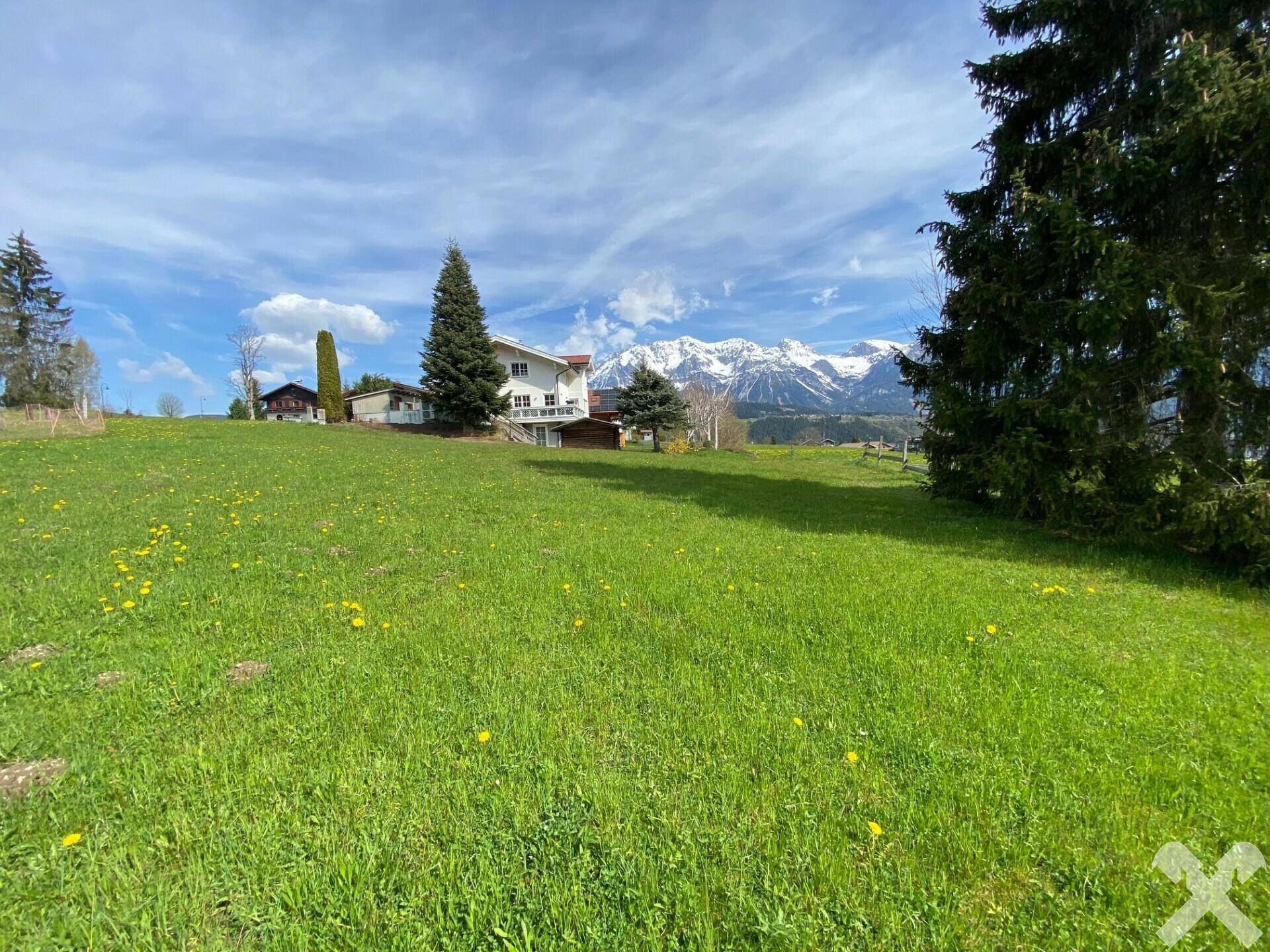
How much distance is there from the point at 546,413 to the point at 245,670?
39.4 metres

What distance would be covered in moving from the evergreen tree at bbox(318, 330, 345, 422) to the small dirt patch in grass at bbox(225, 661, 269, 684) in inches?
1634

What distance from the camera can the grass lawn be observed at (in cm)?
183

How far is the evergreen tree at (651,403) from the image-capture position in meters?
34.1

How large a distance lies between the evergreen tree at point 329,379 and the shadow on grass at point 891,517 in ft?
96.9

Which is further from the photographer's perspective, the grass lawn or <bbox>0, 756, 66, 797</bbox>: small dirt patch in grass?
<bbox>0, 756, 66, 797</bbox>: small dirt patch in grass

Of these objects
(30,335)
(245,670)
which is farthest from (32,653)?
(30,335)

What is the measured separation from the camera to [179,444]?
15.7 meters

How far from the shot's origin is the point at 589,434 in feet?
128

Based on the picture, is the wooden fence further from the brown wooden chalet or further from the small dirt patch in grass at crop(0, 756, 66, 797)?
the brown wooden chalet

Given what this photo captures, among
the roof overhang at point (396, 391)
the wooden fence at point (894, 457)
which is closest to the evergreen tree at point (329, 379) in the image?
the roof overhang at point (396, 391)

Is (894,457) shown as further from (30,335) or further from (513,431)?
(30,335)

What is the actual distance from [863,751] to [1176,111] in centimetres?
1008

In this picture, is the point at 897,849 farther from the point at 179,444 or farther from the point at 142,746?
the point at 179,444

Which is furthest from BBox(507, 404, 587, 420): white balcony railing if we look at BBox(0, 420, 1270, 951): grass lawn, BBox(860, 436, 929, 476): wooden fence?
BBox(0, 420, 1270, 951): grass lawn
